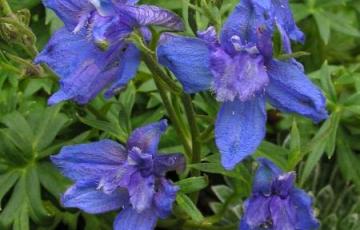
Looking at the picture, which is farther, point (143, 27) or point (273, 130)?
point (273, 130)

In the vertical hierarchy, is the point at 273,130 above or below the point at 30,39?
→ below

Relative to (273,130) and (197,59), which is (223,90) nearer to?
(197,59)

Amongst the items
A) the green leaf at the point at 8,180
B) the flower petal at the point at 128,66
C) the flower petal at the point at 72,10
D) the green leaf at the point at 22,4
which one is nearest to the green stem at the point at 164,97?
the flower petal at the point at 128,66

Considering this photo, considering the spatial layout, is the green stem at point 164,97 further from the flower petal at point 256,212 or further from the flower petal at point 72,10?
the flower petal at point 256,212

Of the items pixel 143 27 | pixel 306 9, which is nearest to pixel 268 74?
pixel 143 27

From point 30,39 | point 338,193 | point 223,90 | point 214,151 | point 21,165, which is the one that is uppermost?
point 223,90

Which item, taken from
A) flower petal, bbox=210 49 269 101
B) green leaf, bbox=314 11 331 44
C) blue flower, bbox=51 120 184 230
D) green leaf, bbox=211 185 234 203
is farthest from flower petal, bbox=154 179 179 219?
green leaf, bbox=314 11 331 44

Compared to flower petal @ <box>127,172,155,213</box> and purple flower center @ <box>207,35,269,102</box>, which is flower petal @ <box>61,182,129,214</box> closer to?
flower petal @ <box>127,172,155,213</box>
